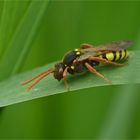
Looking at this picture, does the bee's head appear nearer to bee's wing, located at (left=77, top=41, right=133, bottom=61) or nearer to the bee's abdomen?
bee's wing, located at (left=77, top=41, right=133, bottom=61)

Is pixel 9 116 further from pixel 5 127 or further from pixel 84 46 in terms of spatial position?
pixel 84 46

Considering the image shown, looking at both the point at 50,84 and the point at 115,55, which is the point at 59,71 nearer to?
the point at 50,84

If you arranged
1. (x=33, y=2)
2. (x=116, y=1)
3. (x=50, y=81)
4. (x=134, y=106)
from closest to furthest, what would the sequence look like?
(x=134, y=106) < (x=33, y=2) < (x=50, y=81) < (x=116, y=1)

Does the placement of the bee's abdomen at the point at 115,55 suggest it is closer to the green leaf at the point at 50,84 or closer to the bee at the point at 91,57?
the bee at the point at 91,57

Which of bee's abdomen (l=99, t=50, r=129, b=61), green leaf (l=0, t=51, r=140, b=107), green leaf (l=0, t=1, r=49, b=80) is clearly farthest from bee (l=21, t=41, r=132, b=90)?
green leaf (l=0, t=1, r=49, b=80)

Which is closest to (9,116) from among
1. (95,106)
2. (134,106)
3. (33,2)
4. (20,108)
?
(20,108)

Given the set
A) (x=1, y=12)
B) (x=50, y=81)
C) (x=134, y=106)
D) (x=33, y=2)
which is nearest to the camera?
(x=134, y=106)
